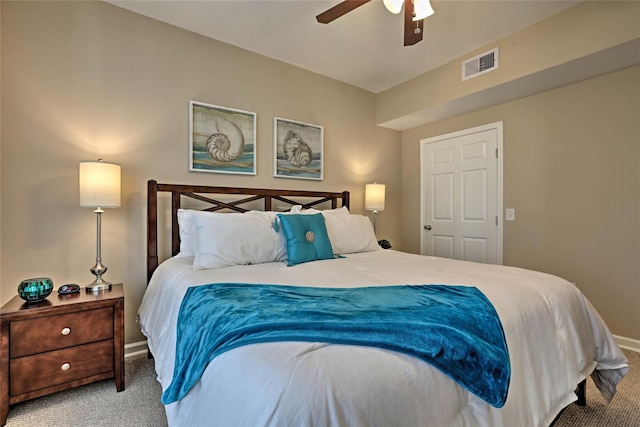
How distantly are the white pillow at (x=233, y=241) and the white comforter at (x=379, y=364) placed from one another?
12 cm

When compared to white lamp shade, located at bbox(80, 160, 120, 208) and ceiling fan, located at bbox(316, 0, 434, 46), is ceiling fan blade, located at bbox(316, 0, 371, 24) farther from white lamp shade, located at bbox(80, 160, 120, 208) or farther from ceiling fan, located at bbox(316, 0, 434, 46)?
white lamp shade, located at bbox(80, 160, 120, 208)

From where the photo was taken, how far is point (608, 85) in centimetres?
266

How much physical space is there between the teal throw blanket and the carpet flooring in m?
0.83

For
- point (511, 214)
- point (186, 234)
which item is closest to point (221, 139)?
point (186, 234)

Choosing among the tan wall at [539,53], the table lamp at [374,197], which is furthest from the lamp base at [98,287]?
the tan wall at [539,53]

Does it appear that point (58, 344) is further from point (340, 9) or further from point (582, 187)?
point (582, 187)

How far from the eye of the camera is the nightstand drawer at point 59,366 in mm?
1670

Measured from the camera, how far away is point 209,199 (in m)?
2.77

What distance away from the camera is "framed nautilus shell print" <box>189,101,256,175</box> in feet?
9.07

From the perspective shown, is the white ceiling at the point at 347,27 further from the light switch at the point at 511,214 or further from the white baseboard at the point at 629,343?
the white baseboard at the point at 629,343

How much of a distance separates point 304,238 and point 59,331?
5.19 feet

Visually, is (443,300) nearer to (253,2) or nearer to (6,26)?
(253,2)

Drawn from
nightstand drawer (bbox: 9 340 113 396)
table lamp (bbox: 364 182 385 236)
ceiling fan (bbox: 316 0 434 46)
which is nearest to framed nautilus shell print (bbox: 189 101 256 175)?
ceiling fan (bbox: 316 0 434 46)

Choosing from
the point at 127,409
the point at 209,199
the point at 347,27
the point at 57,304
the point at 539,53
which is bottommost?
the point at 127,409
